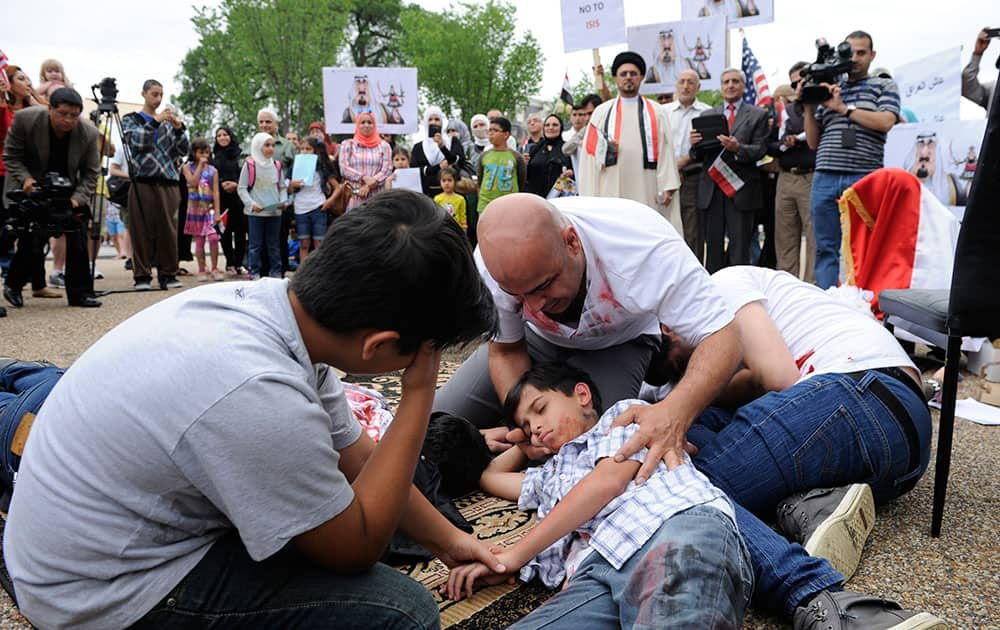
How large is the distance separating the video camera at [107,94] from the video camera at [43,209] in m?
1.47

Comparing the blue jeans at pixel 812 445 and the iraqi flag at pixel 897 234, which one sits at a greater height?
the iraqi flag at pixel 897 234

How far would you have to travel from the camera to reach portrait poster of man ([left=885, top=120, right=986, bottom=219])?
20.5 ft

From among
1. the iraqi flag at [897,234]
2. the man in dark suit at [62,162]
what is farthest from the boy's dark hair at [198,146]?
the iraqi flag at [897,234]

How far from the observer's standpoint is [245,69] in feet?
91.0

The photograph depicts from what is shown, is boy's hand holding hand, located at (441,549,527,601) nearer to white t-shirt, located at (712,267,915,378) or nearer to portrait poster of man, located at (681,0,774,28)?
white t-shirt, located at (712,267,915,378)

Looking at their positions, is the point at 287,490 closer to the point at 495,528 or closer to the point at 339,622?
the point at 339,622

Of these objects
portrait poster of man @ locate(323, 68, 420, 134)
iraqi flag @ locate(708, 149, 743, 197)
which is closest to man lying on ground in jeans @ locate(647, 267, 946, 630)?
iraqi flag @ locate(708, 149, 743, 197)

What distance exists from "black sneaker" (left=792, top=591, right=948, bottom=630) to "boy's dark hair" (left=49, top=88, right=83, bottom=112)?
6.09m

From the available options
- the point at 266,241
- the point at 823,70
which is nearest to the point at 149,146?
the point at 266,241

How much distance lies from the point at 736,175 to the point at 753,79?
1862mm

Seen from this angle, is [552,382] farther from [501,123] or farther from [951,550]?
[501,123]

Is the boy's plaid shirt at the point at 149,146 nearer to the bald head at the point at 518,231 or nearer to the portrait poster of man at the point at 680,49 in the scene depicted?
the portrait poster of man at the point at 680,49

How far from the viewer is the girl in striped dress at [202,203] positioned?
349 inches

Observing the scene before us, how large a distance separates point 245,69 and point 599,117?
25173 mm
